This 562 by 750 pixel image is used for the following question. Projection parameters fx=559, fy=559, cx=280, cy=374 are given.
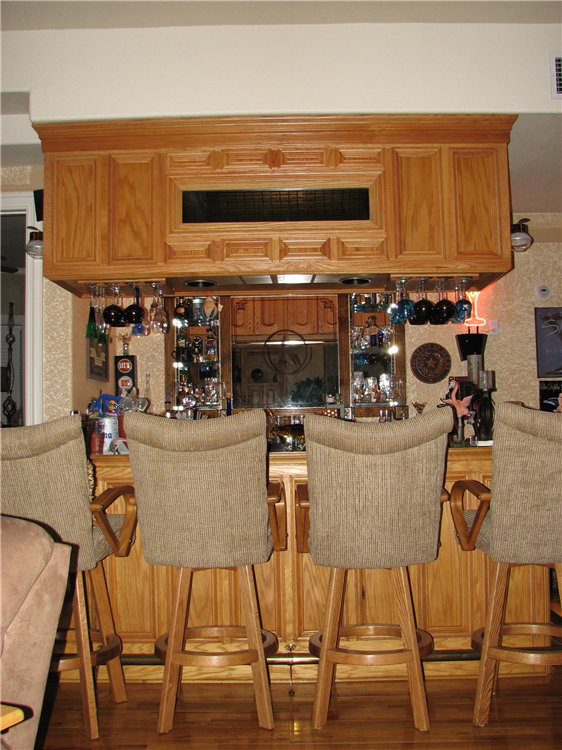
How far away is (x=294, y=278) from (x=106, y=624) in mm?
1885

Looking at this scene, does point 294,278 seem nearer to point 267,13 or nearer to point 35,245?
point 267,13

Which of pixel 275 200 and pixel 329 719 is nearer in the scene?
pixel 329 719

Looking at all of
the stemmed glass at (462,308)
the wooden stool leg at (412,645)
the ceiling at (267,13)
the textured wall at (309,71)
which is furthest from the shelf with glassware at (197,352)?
the wooden stool leg at (412,645)

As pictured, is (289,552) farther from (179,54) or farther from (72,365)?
(179,54)

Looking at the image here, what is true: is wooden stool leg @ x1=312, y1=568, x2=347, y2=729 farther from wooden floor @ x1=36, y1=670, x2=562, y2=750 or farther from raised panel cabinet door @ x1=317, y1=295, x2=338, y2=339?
raised panel cabinet door @ x1=317, y1=295, x2=338, y2=339

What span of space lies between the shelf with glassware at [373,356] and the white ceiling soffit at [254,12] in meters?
1.97

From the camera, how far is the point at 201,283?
307cm

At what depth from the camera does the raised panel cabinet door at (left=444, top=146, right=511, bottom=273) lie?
281cm

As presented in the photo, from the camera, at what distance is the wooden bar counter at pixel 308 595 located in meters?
2.38

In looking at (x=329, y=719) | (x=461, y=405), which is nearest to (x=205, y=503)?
(x=329, y=719)

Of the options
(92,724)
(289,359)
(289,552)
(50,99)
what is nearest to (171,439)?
(289,552)

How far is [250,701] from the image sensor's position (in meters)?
2.20

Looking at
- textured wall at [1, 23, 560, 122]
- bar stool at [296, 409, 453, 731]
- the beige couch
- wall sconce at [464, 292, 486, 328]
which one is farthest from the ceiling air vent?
the beige couch

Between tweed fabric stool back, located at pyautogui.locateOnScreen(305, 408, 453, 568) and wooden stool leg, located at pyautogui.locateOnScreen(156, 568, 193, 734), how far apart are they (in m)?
0.50
